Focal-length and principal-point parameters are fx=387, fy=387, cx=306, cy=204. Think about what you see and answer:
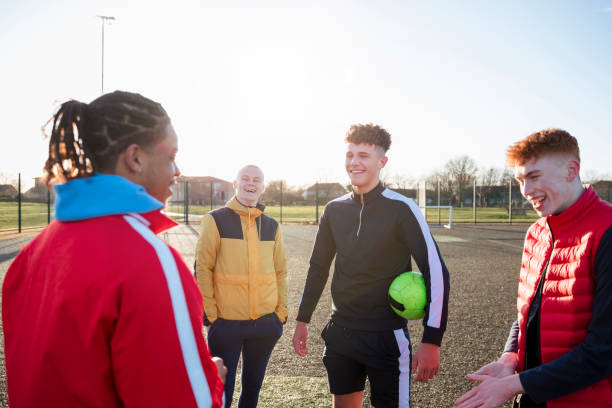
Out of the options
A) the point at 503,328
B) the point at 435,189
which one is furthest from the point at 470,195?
the point at 503,328

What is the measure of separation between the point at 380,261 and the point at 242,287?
3.75 ft

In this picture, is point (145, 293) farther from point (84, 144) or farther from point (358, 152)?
point (358, 152)

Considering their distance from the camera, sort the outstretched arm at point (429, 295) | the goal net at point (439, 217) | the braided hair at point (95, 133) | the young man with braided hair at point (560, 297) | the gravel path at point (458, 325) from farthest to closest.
Answer: 1. the goal net at point (439, 217)
2. the gravel path at point (458, 325)
3. the outstretched arm at point (429, 295)
4. the young man with braided hair at point (560, 297)
5. the braided hair at point (95, 133)

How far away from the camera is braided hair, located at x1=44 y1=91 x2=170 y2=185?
118cm

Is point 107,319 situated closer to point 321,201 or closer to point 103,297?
point 103,297

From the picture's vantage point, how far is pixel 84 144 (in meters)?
1.19

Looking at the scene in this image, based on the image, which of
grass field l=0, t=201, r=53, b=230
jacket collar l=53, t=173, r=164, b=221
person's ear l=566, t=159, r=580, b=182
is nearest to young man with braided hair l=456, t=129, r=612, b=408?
person's ear l=566, t=159, r=580, b=182

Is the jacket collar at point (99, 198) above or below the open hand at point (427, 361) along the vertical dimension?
above

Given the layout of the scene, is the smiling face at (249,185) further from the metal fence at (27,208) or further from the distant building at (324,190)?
the distant building at (324,190)

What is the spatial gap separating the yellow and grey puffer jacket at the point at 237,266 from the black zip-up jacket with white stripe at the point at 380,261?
63cm

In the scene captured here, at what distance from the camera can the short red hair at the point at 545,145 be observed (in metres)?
1.84

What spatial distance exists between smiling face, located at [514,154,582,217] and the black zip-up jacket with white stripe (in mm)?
764

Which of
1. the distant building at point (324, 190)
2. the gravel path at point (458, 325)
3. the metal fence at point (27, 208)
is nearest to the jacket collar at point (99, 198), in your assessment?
the gravel path at point (458, 325)

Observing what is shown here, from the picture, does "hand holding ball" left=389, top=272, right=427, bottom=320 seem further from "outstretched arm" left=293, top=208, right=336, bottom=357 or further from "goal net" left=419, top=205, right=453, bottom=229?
"goal net" left=419, top=205, right=453, bottom=229
